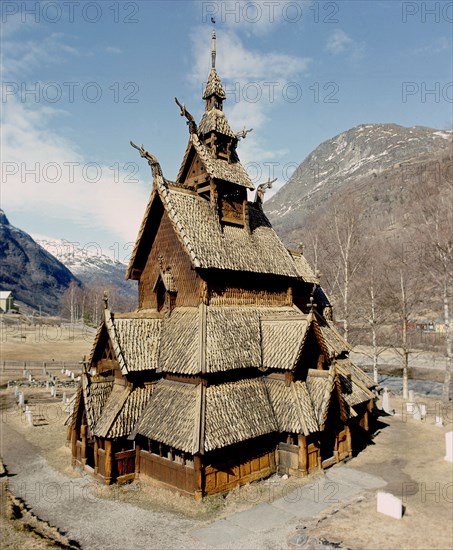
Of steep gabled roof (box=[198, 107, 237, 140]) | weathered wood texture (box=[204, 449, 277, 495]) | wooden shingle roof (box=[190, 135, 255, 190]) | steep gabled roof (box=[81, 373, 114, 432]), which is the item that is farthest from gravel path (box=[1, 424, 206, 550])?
steep gabled roof (box=[198, 107, 237, 140])

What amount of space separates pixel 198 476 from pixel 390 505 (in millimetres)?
7210

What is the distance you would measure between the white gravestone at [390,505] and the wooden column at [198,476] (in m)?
6.72

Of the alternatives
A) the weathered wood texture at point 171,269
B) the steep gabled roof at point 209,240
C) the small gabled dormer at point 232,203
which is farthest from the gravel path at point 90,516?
the small gabled dormer at point 232,203

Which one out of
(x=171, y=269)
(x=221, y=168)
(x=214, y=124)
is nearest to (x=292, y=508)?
(x=171, y=269)

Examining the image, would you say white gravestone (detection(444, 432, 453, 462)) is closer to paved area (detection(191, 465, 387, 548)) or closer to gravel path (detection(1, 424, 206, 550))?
paved area (detection(191, 465, 387, 548))

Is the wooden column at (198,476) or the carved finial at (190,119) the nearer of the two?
the wooden column at (198,476)

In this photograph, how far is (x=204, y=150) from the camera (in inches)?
919

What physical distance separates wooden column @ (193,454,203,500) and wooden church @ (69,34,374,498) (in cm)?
6

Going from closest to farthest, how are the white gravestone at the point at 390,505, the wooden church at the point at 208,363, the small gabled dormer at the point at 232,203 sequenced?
the white gravestone at the point at 390,505 → the wooden church at the point at 208,363 → the small gabled dormer at the point at 232,203

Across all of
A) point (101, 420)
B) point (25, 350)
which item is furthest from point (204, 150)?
point (25, 350)

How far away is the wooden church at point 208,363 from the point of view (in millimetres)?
17484

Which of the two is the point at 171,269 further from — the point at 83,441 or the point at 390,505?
the point at 390,505

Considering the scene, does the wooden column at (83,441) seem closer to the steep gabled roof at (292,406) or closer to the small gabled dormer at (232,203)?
the steep gabled roof at (292,406)

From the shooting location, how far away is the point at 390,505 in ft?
49.3
